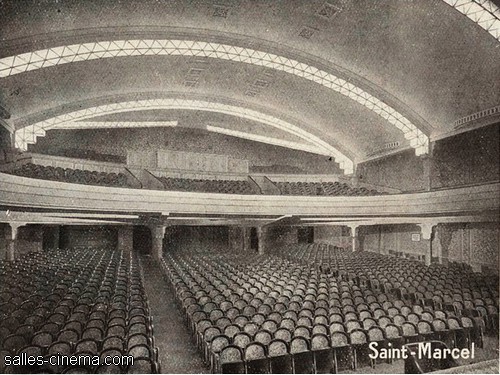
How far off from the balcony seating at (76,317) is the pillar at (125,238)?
45.7ft

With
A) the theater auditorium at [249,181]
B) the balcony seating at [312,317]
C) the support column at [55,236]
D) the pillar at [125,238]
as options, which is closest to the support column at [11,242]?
the theater auditorium at [249,181]

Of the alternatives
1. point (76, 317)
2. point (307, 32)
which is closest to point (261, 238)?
point (307, 32)

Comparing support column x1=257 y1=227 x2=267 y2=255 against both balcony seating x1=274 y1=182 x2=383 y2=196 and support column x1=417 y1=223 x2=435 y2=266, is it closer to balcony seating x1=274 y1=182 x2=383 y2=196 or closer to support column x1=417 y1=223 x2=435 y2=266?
balcony seating x1=274 y1=182 x2=383 y2=196

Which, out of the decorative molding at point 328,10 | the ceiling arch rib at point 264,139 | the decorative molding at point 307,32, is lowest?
the ceiling arch rib at point 264,139

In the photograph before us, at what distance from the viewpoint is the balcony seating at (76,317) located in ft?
19.7

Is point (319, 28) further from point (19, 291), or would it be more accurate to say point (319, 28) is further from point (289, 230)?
point (289, 230)

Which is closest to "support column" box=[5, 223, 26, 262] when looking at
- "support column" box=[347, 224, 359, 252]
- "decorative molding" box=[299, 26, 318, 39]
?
"decorative molding" box=[299, 26, 318, 39]

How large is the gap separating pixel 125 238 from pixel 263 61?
1669 cm

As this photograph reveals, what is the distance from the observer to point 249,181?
30359 mm

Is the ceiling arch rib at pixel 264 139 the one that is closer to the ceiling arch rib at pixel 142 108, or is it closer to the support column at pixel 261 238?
the ceiling arch rib at pixel 142 108

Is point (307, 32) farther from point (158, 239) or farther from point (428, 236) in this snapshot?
point (158, 239)

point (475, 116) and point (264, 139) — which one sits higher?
point (264, 139)

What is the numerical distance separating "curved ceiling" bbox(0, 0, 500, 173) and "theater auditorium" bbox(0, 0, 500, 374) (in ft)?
0.36

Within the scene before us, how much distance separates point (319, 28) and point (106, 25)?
33.7ft
